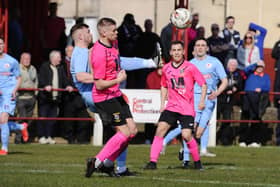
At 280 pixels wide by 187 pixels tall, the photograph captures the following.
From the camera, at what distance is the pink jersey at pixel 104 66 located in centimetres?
1154

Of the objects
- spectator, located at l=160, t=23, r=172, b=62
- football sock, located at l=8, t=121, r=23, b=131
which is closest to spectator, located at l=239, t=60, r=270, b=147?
spectator, located at l=160, t=23, r=172, b=62

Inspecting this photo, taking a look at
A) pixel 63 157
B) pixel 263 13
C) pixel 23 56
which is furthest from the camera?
pixel 263 13

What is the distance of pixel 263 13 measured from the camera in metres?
28.8

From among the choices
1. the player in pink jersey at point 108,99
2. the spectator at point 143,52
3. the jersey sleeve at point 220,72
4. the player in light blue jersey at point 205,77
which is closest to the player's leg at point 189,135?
the player in pink jersey at point 108,99

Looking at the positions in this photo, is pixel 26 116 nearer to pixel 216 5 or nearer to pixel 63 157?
pixel 63 157

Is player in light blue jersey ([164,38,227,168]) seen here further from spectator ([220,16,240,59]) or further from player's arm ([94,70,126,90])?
spectator ([220,16,240,59])

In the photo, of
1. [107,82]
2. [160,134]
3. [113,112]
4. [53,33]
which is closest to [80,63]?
[107,82]

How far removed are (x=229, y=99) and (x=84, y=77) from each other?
406 inches

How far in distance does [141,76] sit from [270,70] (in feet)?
13.3

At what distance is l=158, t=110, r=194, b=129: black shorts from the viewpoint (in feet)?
44.2

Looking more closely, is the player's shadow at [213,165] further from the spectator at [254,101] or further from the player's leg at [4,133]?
the spectator at [254,101]

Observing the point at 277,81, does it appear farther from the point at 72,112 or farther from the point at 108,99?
the point at 108,99

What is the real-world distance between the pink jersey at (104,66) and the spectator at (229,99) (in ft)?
32.6

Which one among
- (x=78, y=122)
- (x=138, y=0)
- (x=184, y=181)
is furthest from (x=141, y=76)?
Result: (x=184, y=181)
